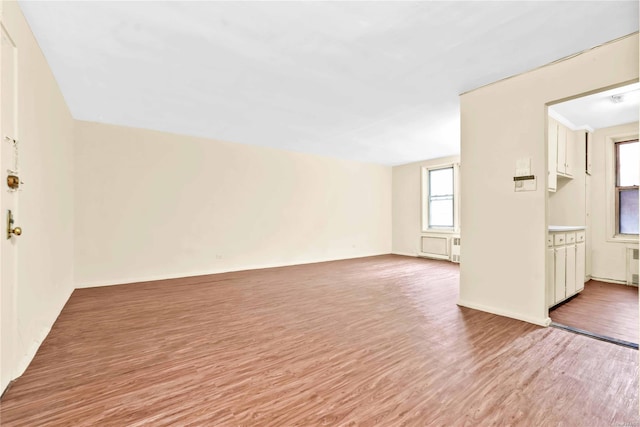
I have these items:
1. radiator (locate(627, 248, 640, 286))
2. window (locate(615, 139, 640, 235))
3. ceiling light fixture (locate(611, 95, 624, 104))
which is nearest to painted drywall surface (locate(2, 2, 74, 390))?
ceiling light fixture (locate(611, 95, 624, 104))

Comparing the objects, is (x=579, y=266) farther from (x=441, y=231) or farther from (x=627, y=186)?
(x=441, y=231)

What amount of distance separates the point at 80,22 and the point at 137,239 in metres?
3.44

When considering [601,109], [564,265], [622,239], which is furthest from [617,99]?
[622,239]

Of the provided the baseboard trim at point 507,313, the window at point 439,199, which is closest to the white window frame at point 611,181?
the window at point 439,199

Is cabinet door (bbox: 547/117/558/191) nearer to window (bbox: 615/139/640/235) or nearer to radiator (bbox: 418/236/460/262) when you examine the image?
window (bbox: 615/139/640/235)

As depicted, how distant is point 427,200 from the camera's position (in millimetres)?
7715

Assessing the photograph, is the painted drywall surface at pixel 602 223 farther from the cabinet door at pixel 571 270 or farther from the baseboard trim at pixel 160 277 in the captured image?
the baseboard trim at pixel 160 277

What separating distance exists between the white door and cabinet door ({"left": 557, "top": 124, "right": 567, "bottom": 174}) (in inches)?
233

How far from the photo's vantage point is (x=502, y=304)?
10.3ft

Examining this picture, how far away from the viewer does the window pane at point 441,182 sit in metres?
7.35

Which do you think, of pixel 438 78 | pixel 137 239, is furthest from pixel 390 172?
pixel 137 239

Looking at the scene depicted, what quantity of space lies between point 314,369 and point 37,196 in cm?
271

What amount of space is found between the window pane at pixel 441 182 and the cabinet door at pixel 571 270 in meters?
3.69

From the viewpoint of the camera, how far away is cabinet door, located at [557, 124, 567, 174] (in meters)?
4.18
